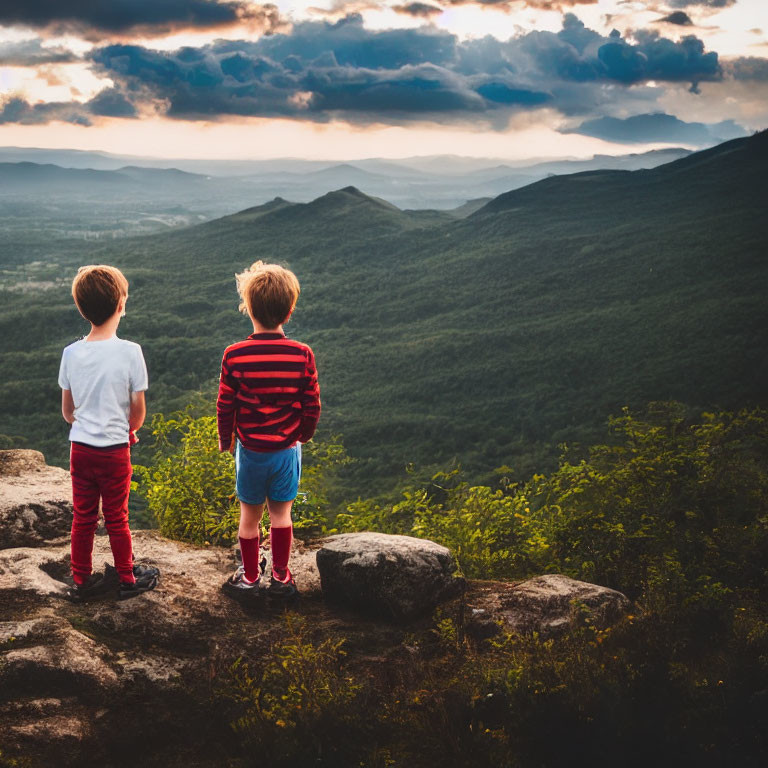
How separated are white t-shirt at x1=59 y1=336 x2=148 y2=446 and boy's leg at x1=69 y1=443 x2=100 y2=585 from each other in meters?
0.18

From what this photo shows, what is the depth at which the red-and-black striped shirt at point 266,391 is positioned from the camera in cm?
427

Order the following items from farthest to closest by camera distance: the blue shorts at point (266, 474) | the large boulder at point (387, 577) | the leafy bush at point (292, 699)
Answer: the large boulder at point (387, 577)
the blue shorts at point (266, 474)
the leafy bush at point (292, 699)

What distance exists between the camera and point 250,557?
4.83m

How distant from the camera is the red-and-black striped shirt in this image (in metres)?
4.27

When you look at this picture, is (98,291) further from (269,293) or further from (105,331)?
(269,293)

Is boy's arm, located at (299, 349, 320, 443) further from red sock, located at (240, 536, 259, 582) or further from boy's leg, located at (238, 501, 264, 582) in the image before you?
red sock, located at (240, 536, 259, 582)

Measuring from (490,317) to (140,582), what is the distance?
11407 cm

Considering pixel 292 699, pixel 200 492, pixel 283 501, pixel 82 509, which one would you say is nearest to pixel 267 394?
pixel 283 501

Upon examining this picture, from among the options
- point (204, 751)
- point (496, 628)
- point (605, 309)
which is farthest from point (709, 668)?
point (605, 309)

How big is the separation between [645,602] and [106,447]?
4.20m

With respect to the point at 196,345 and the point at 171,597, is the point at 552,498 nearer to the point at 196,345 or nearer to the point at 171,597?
the point at 171,597

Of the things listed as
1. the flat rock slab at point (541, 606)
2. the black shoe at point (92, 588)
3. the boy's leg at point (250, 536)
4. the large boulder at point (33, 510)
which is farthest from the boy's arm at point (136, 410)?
the flat rock slab at point (541, 606)

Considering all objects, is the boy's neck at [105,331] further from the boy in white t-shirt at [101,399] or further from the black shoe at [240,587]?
the black shoe at [240,587]

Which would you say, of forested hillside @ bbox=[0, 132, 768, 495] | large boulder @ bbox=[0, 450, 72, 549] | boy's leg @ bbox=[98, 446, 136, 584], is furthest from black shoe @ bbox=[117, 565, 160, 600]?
forested hillside @ bbox=[0, 132, 768, 495]
